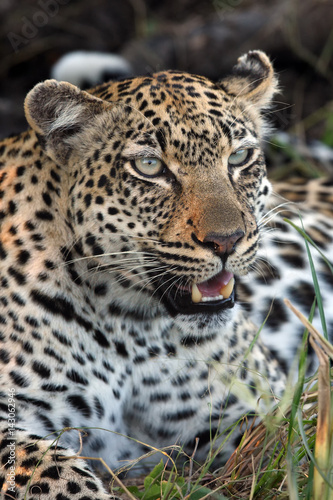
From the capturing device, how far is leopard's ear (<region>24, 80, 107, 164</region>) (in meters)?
4.13

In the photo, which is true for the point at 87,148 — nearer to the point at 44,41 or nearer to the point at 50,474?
the point at 50,474

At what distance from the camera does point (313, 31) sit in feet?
32.5

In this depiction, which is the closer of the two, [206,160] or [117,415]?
[206,160]

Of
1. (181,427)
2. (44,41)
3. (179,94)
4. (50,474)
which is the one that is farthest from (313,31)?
(50,474)

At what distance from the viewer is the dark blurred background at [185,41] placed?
391 inches

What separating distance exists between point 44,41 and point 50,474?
8653 millimetres

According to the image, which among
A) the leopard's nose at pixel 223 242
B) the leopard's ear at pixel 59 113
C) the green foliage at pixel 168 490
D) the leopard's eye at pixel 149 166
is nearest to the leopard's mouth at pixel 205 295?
the leopard's nose at pixel 223 242

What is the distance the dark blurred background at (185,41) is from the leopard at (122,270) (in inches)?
192

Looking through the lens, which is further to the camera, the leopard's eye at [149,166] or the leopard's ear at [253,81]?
the leopard's ear at [253,81]

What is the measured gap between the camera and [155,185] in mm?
4152

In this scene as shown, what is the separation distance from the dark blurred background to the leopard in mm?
4866

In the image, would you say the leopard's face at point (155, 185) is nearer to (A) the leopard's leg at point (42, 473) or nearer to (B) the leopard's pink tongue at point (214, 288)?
(B) the leopard's pink tongue at point (214, 288)

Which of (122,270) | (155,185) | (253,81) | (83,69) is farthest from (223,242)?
(83,69)

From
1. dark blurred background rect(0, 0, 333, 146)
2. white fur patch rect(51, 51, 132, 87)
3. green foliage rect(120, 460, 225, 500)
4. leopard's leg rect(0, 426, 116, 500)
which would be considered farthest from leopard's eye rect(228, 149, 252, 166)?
dark blurred background rect(0, 0, 333, 146)
